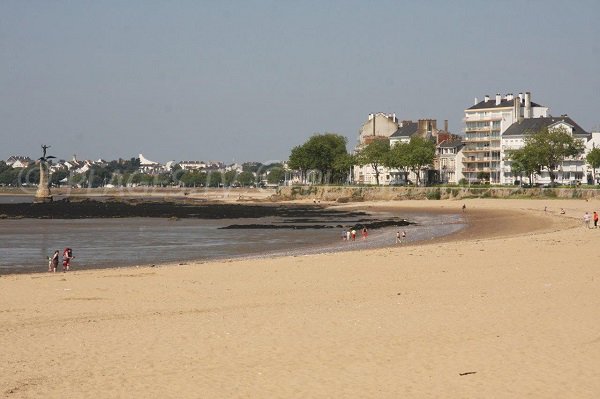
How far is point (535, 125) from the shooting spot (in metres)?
118

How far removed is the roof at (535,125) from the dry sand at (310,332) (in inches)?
3737

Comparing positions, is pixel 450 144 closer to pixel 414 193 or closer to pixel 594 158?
pixel 414 193

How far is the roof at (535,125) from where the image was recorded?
115375 mm

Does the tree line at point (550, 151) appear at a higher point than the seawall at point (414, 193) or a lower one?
higher

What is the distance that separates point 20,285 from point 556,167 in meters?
101

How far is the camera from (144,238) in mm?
47094

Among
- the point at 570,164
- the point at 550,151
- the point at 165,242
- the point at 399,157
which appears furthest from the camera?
the point at 399,157

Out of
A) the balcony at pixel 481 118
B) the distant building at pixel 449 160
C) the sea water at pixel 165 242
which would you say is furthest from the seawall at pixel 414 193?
the sea water at pixel 165 242

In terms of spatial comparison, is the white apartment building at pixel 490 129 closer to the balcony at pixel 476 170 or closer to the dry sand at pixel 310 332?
the balcony at pixel 476 170

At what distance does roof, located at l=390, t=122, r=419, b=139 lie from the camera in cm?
14800

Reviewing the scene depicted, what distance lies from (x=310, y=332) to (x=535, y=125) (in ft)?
361

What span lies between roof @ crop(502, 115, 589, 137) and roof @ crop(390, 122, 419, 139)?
27557 mm

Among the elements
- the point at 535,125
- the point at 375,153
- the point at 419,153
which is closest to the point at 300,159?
the point at 375,153

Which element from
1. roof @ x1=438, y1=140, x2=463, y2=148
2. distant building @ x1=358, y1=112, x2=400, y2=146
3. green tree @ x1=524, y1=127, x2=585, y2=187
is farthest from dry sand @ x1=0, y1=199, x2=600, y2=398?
distant building @ x1=358, y1=112, x2=400, y2=146
